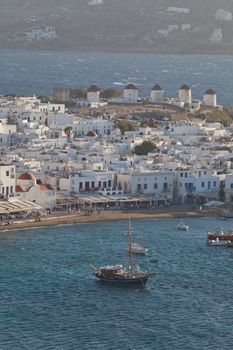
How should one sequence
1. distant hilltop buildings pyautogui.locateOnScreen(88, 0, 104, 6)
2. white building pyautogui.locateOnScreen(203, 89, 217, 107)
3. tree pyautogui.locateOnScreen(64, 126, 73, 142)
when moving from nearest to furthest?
tree pyautogui.locateOnScreen(64, 126, 73, 142), white building pyautogui.locateOnScreen(203, 89, 217, 107), distant hilltop buildings pyautogui.locateOnScreen(88, 0, 104, 6)

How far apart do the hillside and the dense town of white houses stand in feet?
299

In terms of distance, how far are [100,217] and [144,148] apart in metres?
8.86

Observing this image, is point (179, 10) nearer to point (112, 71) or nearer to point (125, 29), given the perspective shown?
point (125, 29)

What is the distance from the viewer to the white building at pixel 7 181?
1508 inches

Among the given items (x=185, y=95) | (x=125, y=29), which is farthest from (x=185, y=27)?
(x=185, y=95)

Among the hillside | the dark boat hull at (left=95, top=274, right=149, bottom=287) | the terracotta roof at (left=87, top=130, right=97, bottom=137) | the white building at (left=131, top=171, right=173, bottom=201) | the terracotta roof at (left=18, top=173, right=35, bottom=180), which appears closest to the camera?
the dark boat hull at (left=95, top=274, right=149, bottom=287)

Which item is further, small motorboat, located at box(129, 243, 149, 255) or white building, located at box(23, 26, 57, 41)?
white building, located at box(23, 26, 57, 41)

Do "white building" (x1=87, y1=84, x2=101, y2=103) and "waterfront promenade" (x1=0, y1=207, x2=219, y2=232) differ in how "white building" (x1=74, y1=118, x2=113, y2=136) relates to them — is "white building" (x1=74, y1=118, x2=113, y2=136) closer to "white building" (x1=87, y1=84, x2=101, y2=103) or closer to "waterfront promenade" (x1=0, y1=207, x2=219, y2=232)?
"white building" (x1=87, y1=84, x2=101, y2=103)

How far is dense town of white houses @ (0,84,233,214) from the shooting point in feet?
128

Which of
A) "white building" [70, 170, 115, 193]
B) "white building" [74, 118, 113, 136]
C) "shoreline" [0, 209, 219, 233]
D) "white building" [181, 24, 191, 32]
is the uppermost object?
"white building" [181, 24, 191, 32]

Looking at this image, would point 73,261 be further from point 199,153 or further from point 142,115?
point 142,115

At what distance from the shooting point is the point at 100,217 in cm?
3759

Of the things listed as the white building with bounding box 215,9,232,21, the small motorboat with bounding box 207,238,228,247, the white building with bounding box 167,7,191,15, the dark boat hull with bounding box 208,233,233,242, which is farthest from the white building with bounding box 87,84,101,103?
the white building with bounding box 167,7,191,15

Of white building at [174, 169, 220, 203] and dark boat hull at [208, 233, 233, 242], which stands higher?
white building at [174, 169, 220, 203]
